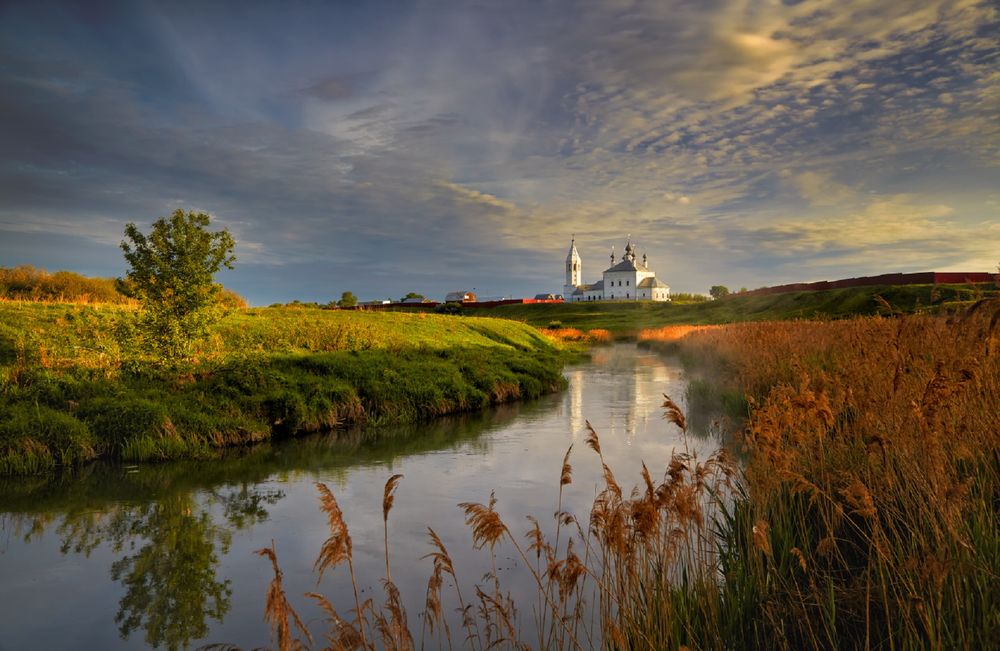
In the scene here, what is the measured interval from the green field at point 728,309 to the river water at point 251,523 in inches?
1367

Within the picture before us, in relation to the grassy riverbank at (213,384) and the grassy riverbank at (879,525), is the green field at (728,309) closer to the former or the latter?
the grassy riverbank at (213,384)

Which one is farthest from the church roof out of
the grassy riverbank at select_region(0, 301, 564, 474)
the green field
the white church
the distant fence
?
the grassy riverbank at select_region(0, 301, 564, 474)

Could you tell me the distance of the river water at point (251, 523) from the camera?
26.0ft

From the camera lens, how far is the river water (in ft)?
26.0

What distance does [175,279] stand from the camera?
18.8 m

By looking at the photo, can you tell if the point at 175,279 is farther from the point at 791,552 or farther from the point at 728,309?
the point at 728,309

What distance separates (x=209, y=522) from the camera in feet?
37.5

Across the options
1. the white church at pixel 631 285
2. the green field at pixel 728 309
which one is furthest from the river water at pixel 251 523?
the white church at pixel 631 285

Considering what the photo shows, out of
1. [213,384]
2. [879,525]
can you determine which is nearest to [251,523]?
[213,384]

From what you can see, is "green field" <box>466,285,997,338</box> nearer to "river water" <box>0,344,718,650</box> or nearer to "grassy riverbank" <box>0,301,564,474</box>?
"grassy riverbank" <box>0,301,564,474</box>

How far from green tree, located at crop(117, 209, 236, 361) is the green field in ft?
126

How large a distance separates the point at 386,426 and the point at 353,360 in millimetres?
4194

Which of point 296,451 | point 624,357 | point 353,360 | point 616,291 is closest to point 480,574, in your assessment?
point 296,451

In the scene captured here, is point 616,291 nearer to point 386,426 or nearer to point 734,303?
point 734,303
